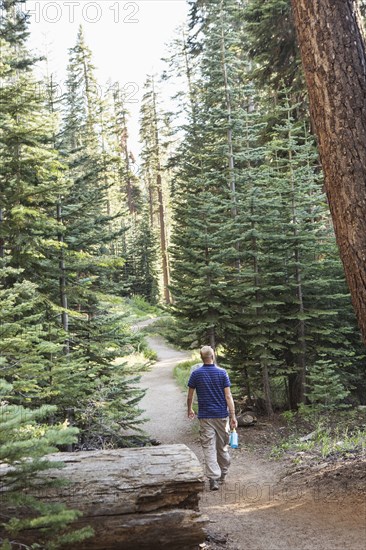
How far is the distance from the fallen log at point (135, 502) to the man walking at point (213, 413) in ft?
8.25

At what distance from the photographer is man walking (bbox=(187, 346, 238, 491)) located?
693 centimetres

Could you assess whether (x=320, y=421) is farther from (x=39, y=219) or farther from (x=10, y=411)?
(x=10, y=411)

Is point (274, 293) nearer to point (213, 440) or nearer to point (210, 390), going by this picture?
point (210, 390)

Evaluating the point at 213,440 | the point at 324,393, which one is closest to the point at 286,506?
the point at 213,440

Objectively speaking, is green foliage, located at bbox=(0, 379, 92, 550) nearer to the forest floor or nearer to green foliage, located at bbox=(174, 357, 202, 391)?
the forest floor

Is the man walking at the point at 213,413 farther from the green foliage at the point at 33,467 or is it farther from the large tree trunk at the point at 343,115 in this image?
the green foliage at the point at 33,467

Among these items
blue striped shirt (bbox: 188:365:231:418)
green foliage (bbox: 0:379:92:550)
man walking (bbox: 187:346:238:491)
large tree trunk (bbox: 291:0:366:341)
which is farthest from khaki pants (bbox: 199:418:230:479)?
green foliage (bbox: 0:379:92:550)

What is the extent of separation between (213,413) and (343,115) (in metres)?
4.45

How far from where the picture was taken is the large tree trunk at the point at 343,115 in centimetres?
475

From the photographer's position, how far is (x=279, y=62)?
15.2 meters

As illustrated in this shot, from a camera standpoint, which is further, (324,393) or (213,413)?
(324,393)

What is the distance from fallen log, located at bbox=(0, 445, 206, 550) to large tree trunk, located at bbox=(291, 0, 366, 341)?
8.17 ft

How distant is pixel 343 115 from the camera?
4.81 meters

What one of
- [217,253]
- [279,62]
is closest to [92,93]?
[279,62]
